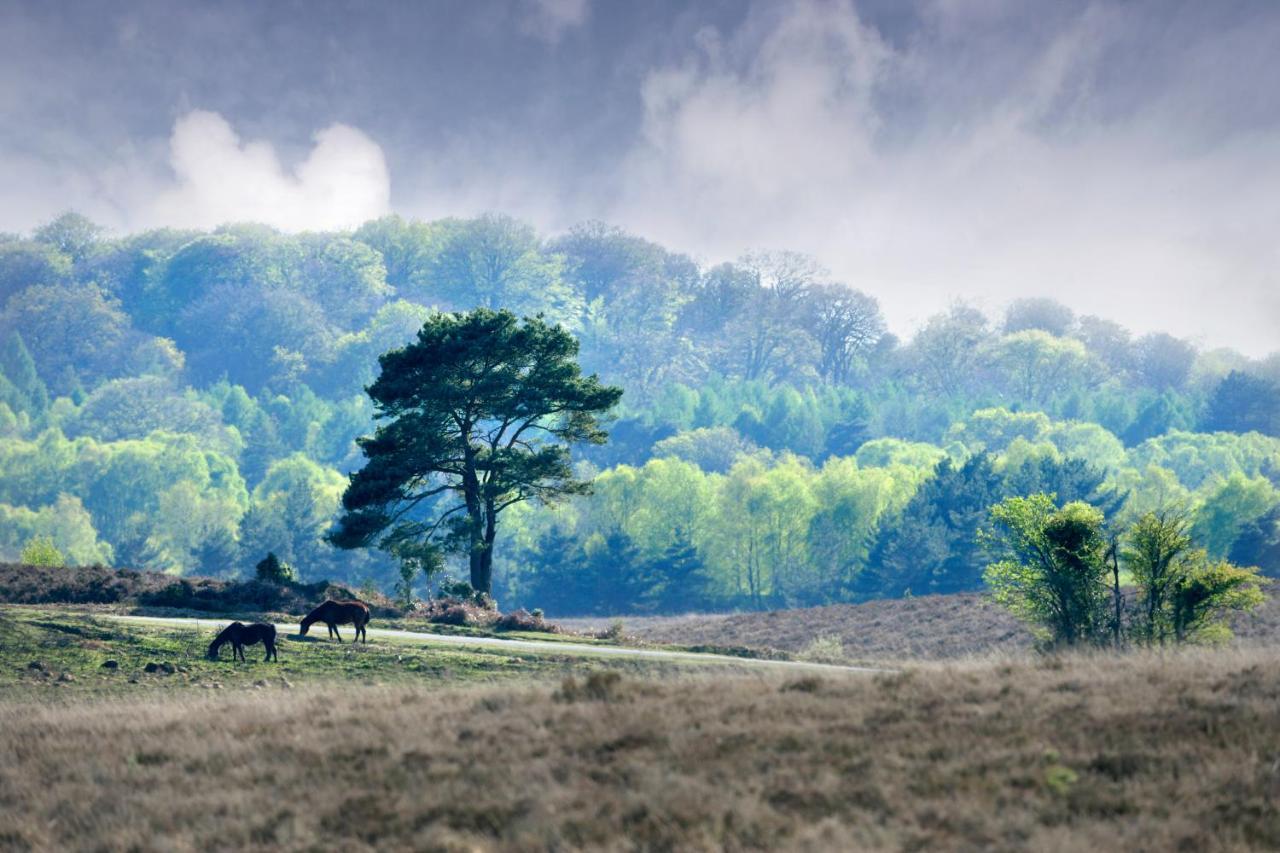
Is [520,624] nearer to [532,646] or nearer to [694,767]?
[532,646]

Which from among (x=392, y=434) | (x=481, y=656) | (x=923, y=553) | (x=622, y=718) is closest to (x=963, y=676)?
(x=622, y=718)

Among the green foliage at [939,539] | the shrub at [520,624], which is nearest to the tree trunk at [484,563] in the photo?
the shrub at [520,624]

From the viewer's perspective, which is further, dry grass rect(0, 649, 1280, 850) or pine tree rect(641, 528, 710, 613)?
pine tree rect(641, 528, 710, 613)

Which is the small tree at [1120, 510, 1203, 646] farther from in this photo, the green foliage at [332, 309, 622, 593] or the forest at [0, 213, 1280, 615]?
the green foliage at [332, 309, 622, 593]

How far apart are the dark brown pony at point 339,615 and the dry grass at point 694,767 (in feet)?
36.3

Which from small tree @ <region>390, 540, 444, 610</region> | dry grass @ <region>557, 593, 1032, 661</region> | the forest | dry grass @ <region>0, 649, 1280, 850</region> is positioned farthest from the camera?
the forest

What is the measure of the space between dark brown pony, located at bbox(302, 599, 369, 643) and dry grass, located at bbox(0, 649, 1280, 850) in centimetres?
1106

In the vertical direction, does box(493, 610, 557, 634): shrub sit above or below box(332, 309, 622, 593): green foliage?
below

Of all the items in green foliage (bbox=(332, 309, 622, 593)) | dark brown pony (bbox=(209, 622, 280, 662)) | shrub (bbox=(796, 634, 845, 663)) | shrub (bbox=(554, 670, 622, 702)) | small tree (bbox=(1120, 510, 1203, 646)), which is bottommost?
shrub (bbox=(796, 634, 845, 663))

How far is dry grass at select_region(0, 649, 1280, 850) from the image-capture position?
34.9 ft

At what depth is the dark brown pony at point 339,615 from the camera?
27.1m

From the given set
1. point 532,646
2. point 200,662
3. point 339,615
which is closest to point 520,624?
point 532,646

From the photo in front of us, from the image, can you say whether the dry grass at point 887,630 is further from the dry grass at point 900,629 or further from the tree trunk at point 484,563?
the tree trunk at point 484,563

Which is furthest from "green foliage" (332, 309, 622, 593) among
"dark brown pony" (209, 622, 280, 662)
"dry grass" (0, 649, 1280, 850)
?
"dry grass" (0, 649, 1280, 850)
